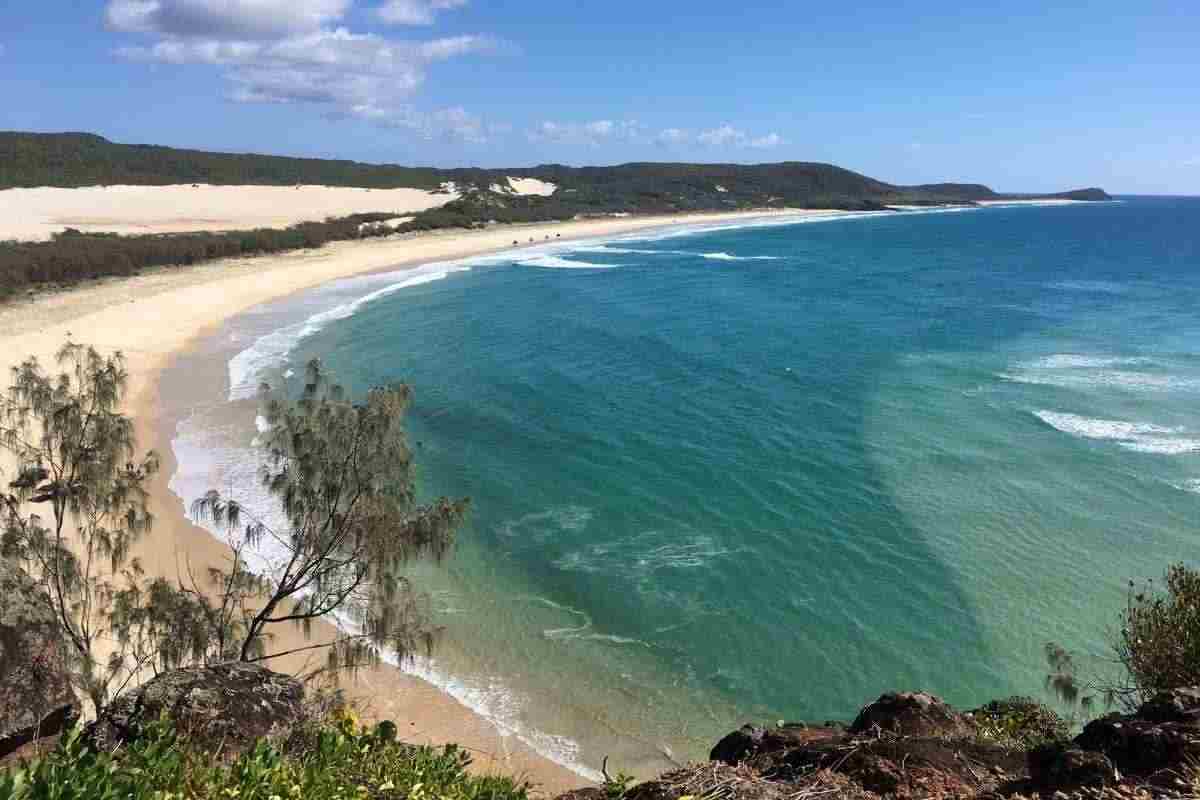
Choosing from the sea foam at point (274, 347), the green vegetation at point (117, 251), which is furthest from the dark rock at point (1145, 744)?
the green vegetation at point (117, 251)

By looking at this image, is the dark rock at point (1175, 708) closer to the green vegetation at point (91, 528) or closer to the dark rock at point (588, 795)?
the dark rock at point (588, 795)

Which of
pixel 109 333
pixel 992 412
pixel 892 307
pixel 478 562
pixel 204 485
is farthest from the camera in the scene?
pixel 892 307

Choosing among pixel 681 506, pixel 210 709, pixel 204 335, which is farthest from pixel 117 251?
pixel 210 709

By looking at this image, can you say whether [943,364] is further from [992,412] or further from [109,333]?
[109,333]

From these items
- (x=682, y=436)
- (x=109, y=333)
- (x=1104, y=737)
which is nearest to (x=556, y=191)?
(x=109, y=333)

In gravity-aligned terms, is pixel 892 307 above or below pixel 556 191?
below

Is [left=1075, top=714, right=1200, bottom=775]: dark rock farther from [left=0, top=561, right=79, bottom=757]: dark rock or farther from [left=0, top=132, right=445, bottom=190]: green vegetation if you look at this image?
[left=0, top=132, right=445, bottom=190]: green vegetation

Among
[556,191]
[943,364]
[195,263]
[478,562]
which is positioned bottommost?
[478,562]
